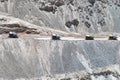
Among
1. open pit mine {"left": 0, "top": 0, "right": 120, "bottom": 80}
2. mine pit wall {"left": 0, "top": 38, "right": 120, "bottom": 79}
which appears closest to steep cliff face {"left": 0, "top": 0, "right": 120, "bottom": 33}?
open pit mine {"left": 0, "top": 0, "right": 120, "bottom": 80}

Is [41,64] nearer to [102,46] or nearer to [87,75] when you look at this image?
[87,75]

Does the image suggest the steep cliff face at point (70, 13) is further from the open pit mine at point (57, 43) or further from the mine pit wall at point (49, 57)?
the mine pit wall at point (49, 57)

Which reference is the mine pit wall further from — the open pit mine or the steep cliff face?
the steep cliff face

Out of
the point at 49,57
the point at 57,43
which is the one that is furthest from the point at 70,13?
the point at 49,57

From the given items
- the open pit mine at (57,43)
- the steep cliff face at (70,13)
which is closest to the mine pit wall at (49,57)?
the open pit mine at (57,43)

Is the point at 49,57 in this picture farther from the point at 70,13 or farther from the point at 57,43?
the point at 70,13

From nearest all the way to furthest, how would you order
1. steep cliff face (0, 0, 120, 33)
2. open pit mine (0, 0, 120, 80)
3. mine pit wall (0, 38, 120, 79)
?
mine pit wall (0, 38, 120, 79) → open pit mine (0, 0, 120, 80) → steep cliff face (0, 0, 120, 33)
